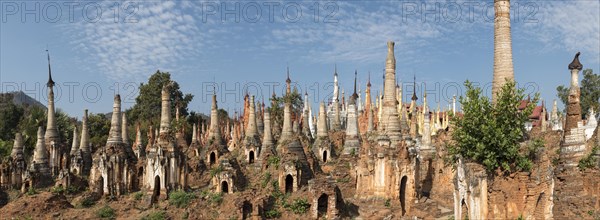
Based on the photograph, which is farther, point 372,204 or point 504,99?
point 372,204

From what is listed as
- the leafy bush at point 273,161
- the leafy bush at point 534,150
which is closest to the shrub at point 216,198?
→ the leafy bush at point 273,161

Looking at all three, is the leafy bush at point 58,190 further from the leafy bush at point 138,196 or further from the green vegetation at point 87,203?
the leafy bush at point 138,196

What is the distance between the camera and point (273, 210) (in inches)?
1017

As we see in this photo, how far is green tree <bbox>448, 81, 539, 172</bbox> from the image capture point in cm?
1666

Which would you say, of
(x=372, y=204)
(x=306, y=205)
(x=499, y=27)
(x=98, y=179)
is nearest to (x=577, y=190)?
(x=499, y=27)

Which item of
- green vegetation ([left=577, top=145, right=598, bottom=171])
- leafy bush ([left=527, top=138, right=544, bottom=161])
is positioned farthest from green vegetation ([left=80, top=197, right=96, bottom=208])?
green vegetation ([left=577, top=145, right=598, bottom=171])

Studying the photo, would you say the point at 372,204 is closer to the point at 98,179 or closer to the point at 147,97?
the point at 98,179

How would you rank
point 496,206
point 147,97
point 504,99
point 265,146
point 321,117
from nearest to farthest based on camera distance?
point 496,206, point 504,99, point 265,146, point 321,117, point 147,97

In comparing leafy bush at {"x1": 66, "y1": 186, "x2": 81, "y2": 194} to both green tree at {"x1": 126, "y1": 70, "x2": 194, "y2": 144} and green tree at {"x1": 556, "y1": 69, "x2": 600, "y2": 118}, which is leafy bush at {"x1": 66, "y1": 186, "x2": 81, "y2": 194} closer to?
green tree at {"x1": 126, "y1": 70, "x2": 194, "y2": 144}

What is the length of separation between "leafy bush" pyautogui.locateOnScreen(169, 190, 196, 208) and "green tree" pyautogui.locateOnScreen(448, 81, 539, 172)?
52.1ft

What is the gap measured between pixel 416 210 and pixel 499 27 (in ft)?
34.3

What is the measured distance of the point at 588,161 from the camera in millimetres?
20781

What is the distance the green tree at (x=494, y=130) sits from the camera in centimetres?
1666

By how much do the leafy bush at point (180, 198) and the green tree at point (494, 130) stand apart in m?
15.9
